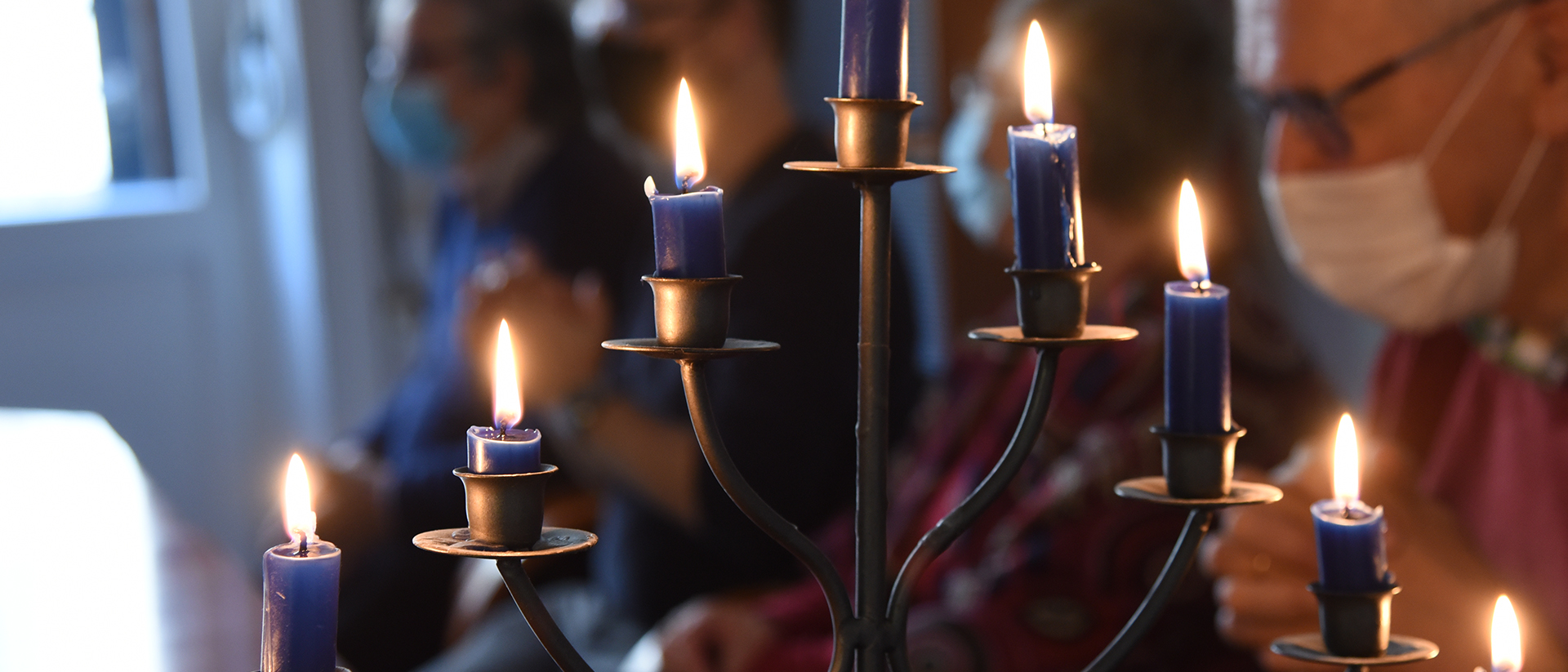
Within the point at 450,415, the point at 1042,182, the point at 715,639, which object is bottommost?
the point at 715,639

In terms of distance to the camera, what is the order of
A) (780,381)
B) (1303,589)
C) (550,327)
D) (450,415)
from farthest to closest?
(450,415)
(550,327)
(780,381)
(1303,589)

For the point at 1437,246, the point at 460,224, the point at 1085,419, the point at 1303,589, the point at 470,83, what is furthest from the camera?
the point at 460,224

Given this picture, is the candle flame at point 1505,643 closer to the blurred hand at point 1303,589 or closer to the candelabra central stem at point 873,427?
the candelabra central stem at point 873,427

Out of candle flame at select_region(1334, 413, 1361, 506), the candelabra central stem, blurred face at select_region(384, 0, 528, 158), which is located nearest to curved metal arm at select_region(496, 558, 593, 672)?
the candelabra central stem

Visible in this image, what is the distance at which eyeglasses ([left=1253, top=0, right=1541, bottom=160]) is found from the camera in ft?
3.34

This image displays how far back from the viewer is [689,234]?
Answer: 0.44 m

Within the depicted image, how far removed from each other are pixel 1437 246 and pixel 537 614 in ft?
3.02

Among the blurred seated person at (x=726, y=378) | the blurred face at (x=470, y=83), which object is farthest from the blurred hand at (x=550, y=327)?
the blurred face at (x=470, y=83)

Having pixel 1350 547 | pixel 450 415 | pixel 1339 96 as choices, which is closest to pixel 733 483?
pixel 1350 547

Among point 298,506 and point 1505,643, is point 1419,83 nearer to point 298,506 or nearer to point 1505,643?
point 1505,643

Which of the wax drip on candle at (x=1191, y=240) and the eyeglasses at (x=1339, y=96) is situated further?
the eyeglasses at (x=1339, y=96)

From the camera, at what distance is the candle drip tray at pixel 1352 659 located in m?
0.51

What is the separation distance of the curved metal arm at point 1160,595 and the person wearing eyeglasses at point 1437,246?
0.48 metres

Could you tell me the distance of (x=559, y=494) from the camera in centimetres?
192
